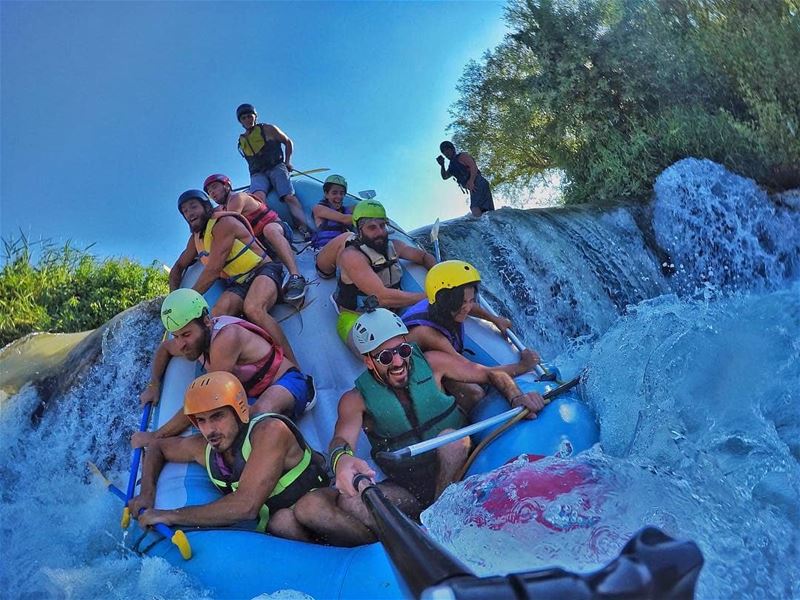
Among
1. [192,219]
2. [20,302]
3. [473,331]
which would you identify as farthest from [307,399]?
[20,302]

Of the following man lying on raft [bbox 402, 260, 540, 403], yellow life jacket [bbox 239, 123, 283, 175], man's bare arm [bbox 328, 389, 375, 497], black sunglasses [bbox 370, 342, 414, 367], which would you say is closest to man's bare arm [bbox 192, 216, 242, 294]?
man lying on raft [bbox 402, 260, 540, 403]

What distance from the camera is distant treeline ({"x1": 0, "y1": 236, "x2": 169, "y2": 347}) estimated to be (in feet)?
28.0

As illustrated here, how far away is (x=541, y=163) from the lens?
1158 centimetres

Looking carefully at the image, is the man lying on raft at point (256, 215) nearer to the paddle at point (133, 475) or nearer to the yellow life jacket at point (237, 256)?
the yellow life jacket at point (237, 256)

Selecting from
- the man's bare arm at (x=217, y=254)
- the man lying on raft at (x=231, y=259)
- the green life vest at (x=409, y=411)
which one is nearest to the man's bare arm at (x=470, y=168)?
the man lying on raft at (x=231, y=259)

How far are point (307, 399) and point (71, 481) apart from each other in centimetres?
216

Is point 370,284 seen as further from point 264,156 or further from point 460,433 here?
point 264,156

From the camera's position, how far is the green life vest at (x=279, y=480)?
3.18 meters

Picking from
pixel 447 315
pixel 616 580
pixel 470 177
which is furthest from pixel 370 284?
pixel 470 177

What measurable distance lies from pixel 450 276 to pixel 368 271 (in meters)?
0.85

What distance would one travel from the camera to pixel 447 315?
4113mm

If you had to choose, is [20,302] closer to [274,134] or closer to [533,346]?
[274,134]

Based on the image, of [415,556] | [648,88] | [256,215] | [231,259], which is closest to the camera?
[415,556]

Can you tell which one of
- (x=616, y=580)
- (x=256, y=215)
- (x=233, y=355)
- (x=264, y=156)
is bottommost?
(x=616, y=580)
